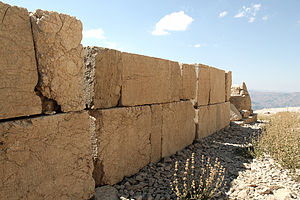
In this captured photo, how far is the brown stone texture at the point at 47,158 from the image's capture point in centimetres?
167

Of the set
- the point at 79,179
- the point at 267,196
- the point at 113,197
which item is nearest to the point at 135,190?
the point at 113,197

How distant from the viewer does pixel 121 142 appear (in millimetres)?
2947

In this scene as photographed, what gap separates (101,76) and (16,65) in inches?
44.1

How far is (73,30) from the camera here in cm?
206

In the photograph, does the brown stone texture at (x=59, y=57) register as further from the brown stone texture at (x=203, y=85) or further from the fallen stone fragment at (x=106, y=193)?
the brown stone texture at (x=203, y=85)

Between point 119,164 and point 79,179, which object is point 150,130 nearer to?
point 119,164

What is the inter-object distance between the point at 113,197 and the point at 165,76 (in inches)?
86.1

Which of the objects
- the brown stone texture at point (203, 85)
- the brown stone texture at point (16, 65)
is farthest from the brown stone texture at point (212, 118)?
the brown stone texture at point (16, 65)

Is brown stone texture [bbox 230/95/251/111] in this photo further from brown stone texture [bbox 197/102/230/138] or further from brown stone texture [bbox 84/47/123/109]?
brown stone texture [bbox 84/47/123/109]

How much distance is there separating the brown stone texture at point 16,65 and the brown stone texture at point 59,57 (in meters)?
0.08

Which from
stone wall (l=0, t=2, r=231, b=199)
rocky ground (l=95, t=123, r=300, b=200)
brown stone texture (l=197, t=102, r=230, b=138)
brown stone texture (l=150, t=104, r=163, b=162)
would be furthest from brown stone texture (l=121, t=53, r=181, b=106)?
brown stone texture (l=197, t=102, r=230, b=138)

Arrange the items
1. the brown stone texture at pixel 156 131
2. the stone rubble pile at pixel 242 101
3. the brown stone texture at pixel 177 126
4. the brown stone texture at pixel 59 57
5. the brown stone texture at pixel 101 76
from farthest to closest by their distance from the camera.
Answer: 1. the stone rubble pile at pixel 242 101
2. the brown stone texture at pixel 177 126
3. the brown stone texture at pixel 156 131
4. the brown stone texture at pixel 101 76
5. the brown stone texture at pixel 59 57

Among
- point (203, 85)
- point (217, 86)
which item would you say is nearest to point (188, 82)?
point (203, 85)

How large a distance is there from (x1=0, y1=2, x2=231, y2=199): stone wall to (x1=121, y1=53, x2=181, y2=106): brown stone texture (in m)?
0.02
